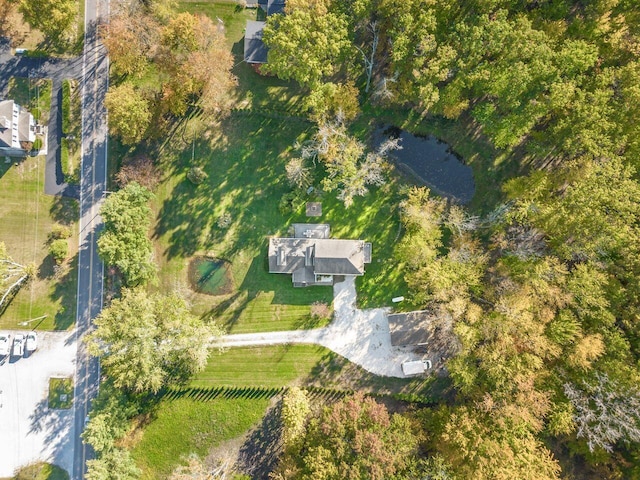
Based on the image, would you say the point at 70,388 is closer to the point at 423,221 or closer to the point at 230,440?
the point at 230,440

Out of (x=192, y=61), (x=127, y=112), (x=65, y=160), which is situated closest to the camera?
(x=192, y=61)

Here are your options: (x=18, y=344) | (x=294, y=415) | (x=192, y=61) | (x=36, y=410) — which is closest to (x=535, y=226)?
(x=294, y=415)

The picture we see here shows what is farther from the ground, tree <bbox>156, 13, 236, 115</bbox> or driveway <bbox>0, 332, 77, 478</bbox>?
tree <bbox>156, 13, 236, 115</bbox>

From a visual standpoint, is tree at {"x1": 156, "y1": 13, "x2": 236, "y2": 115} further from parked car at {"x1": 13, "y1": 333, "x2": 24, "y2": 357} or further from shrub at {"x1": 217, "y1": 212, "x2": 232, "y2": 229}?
parked car at {"x1": 13, "y1": 333, "x2": 24, "y2": 357}

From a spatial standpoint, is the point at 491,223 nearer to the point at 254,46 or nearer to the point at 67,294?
the point at 254,46

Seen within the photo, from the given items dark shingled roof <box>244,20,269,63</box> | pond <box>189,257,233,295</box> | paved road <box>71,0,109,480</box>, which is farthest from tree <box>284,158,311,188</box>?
paved road <box>71,0,109,480</box>

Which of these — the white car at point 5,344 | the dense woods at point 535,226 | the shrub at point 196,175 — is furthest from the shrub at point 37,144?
the dense woods at point 535,226

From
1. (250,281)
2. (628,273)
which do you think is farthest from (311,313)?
(628,273)
